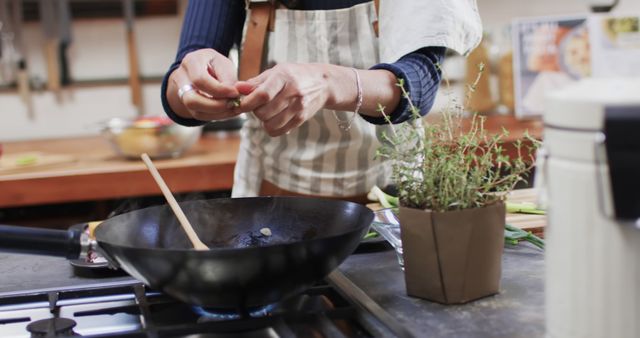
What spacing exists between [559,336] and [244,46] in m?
0.96

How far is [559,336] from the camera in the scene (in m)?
0.63

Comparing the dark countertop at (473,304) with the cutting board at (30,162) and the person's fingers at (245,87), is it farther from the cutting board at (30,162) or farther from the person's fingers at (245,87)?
Result: the cutting board at (30,162)

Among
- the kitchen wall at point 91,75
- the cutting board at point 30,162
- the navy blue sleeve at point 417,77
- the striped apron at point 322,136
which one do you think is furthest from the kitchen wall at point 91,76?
the navy blue sleeve at point 417,77

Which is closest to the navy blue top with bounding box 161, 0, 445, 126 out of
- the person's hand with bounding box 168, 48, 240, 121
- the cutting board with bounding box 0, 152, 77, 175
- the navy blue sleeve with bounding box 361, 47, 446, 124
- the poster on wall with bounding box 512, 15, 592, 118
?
the navy blue sleeve with bounding box 361, 47, 446, 124

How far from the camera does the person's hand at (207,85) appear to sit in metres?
1.08

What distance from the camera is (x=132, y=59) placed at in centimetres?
272

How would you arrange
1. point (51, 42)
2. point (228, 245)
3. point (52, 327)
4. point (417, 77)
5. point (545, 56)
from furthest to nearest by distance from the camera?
1. point (51, 42)
2. point (545, 56)
3. point (417, 77)
4. point (228, 245)
5. point (52, 327)

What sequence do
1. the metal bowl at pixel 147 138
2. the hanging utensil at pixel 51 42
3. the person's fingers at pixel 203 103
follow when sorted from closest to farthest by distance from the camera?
1. the person's fingers at pixel 203 103
2. the metal bowl at pixel 147 138
3. the hanging utensil at pixel 51 42

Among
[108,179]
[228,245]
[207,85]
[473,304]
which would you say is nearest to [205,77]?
[207,85]

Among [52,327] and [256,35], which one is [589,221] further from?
[256,35]

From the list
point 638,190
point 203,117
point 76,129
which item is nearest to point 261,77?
point 203,117

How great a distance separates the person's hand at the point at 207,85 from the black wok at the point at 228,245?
0.19m

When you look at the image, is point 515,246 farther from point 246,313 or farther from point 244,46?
point 244,46

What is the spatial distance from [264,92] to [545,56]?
1.75 metres
